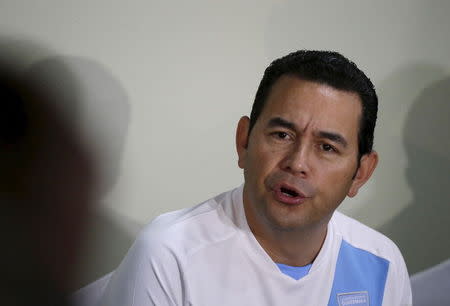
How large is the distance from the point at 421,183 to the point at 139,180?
112cm

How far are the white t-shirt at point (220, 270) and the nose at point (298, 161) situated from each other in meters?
0.18

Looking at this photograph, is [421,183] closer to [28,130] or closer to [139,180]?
[139,180]

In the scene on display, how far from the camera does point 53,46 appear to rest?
1.29 meters

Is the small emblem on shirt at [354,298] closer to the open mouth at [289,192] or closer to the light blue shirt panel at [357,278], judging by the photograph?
the light blue shirt panel at [357,278]

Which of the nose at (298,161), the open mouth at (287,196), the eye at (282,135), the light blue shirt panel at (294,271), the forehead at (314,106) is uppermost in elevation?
the forehead at (314,106)

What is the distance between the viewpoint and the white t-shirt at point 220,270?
1081 millimetres

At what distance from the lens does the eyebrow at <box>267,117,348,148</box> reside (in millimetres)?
1093

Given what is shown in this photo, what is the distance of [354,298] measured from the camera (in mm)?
1281

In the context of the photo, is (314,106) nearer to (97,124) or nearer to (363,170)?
(363,170)

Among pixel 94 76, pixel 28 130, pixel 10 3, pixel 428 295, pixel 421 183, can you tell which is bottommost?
pixel 428 295

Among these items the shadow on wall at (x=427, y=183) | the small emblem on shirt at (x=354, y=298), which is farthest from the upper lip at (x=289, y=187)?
the shadow on wall at (x=427, y=183)

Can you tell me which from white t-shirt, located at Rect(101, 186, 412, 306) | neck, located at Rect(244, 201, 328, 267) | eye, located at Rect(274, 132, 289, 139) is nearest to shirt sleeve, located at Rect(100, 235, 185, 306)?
white t-shirt, located at Rect(101, 186, 412, 306)

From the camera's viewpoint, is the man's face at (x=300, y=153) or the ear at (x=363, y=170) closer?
the man's face at (x=300, y=153)

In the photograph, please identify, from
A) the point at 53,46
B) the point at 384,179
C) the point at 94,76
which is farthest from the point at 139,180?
the point at 384,179
